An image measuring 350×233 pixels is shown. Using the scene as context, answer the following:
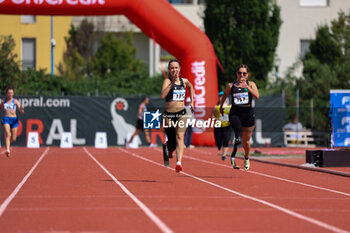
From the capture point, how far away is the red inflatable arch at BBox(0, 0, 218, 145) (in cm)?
2616

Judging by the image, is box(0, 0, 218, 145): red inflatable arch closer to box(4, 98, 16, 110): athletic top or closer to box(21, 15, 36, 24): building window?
box(4, 98, 16, 110): athletic top

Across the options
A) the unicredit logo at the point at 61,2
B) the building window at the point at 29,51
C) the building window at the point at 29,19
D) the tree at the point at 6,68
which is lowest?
the tree at the point at 6,68

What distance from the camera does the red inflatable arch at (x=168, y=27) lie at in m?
26.2

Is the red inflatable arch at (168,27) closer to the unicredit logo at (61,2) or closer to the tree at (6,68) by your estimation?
the unicredit logo at (61,2)

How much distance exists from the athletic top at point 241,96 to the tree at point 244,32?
23226 millimetres

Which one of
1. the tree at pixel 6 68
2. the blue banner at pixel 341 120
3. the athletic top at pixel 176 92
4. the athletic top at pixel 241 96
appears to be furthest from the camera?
the tree at pixel 6 68

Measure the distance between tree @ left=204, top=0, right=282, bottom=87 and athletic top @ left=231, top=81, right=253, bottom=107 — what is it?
2323 centimetres

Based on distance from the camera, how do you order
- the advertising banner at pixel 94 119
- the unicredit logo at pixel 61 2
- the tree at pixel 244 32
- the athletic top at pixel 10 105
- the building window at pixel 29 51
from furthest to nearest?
the building window at pixel 29 51 → the tree at pixel 244 32 → the advertising banner at pixel 94 119 → the unicredit logo at pixel 61 2 → the athletic top at pixel 10 105


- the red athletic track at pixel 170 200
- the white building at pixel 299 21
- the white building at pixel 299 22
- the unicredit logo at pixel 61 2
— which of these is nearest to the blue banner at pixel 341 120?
the red athletic track at pixel 170 200

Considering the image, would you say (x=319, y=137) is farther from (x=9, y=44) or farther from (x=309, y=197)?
(x=309, y=197)

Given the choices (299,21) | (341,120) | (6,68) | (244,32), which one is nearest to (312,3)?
(299,21)

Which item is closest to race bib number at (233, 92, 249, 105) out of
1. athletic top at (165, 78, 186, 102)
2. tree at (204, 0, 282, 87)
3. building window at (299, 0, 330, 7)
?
athletic top at (165, 78, 186, 102)

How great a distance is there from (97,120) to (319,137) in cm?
1012

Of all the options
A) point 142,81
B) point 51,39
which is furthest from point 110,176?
point 51,39
